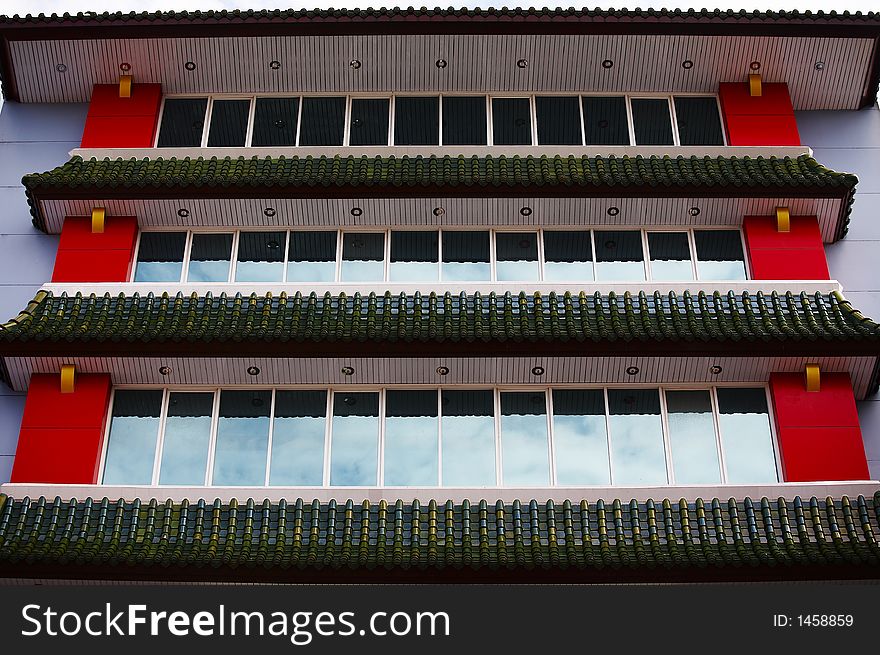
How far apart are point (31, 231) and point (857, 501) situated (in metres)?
14.5

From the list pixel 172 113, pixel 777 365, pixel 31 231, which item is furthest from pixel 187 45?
pixel 777 365

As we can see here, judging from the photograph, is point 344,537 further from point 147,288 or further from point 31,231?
point 31,231

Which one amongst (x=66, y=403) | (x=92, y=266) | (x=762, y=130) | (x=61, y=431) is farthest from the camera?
(x=762, y=130)

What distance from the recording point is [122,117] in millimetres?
21250

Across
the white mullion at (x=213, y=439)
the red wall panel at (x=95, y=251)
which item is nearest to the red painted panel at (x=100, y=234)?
the red wall panel at (x=95, y=251)

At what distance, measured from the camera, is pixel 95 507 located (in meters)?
15.7

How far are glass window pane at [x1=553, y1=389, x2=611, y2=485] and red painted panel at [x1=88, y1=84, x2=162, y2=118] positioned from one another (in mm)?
9648

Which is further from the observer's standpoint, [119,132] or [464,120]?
[464,120]

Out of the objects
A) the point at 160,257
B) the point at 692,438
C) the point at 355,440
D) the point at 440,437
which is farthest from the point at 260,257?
the point at 692,438

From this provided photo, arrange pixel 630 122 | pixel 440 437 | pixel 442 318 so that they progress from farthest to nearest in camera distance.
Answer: pixel 630 122
pixel 442 318
pixel 440 437

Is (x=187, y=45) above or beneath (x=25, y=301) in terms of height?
above

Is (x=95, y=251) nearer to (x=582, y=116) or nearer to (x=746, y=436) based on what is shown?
(x=582, y=116)

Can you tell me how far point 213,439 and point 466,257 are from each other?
5.42 m

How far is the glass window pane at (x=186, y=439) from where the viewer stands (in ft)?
55.6
